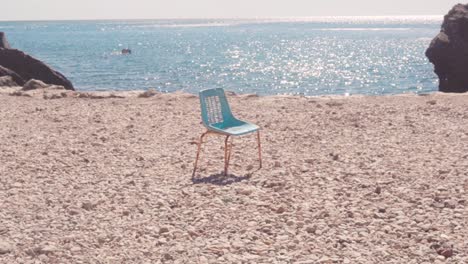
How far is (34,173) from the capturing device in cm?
A: 816

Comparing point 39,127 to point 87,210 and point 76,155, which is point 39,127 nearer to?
point 76,155

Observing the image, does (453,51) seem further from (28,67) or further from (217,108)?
(217,108)

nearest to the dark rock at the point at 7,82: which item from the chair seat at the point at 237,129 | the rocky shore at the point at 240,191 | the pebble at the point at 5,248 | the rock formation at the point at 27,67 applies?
the rock formation at the point at 27,67

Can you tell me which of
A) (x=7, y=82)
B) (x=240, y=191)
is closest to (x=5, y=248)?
(x=240, y=191)

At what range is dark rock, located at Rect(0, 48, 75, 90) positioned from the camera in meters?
23.8

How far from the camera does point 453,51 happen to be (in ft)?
80.5

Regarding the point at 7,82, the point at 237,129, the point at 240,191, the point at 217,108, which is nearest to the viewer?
the point at 240,191

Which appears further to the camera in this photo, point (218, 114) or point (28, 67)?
point (28, 67)

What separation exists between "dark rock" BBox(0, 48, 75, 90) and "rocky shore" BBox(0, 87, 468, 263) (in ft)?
37.5

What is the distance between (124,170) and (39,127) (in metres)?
4.09

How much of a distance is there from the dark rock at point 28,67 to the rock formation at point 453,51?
49.1ft

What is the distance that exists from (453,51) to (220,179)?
1921 centimetres

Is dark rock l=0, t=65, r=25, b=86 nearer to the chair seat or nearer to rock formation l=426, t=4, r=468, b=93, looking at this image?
the chair seat

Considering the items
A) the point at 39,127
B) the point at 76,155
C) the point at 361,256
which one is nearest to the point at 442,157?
the point at 361,256
